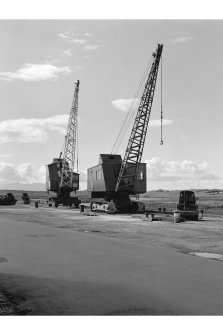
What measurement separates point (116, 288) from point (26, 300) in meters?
2.65

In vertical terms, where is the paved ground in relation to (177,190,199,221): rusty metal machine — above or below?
below

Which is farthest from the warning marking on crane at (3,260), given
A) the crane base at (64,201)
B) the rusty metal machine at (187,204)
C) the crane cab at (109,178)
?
the crane base at (64,201)

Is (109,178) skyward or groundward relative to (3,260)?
skyward

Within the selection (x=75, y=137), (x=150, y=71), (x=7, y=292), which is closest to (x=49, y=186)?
(x=75, y=137)

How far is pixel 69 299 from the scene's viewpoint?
31.7 feet

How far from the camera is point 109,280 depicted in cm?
1187

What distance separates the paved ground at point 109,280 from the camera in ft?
29.7

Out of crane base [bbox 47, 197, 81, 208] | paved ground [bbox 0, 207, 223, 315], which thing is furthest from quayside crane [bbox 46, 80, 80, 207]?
paved ground [bbox 0, 207, 223, 315]

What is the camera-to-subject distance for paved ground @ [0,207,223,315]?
9039mm

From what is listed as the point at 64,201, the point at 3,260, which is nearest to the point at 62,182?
the point at 64,201

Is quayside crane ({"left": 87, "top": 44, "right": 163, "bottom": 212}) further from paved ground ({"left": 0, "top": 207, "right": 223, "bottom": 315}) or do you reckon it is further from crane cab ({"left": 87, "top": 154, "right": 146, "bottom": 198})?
paved ground ({"left": 0, "top": 207, "right": 223, "bottom": 315})

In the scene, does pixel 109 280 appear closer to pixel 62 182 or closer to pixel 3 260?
pixel 3 260

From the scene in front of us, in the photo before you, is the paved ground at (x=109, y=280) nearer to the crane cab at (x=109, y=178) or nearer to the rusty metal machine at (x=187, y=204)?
the rusty metal machine at (x=187, y=204)

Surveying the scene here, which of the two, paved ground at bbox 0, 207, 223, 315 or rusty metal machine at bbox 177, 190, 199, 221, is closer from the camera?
paved ground at bbox 0, 207, 223, 315
